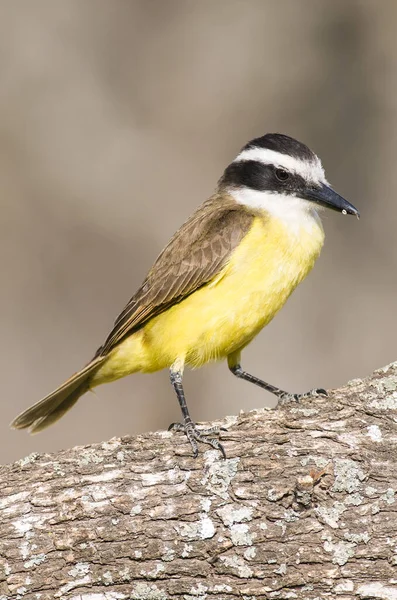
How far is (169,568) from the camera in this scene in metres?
4.92

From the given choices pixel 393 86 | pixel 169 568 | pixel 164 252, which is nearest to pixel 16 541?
pixel 169 568

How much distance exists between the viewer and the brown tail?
265 inches

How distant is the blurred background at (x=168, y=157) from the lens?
10.6 metres

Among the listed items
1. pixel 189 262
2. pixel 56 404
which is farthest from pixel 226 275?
pixel 56 404

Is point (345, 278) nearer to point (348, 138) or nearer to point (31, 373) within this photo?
point (348, 138)

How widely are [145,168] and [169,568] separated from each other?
7.02 metres

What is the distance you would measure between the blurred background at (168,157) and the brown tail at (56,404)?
11.7 feet

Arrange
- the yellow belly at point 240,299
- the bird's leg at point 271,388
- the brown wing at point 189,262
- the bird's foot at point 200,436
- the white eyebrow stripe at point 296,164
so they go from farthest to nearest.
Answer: the white eyebrow stripe at point 296,164 → the brown wing at point 189,262 → the yellow belly at point 240,299 → the bird's leg at point 271,388 → the bird's foot at point 200,436

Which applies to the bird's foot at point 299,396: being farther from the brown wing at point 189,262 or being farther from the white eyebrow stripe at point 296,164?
the white eyebrow stripe at point 296,164

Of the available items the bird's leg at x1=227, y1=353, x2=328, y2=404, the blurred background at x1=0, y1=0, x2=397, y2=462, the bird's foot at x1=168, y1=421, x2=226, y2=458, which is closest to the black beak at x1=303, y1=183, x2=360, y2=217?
the bird's leg at x1=227, y1=353, x2=328, y2=404

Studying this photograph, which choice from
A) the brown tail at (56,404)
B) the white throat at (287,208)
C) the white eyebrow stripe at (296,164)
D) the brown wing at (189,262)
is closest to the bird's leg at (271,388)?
the brown wing at (189,262)

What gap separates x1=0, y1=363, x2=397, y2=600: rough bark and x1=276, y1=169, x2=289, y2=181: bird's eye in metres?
2.02

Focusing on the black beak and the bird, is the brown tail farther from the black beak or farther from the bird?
the black beak

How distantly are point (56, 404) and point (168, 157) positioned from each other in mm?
5144
